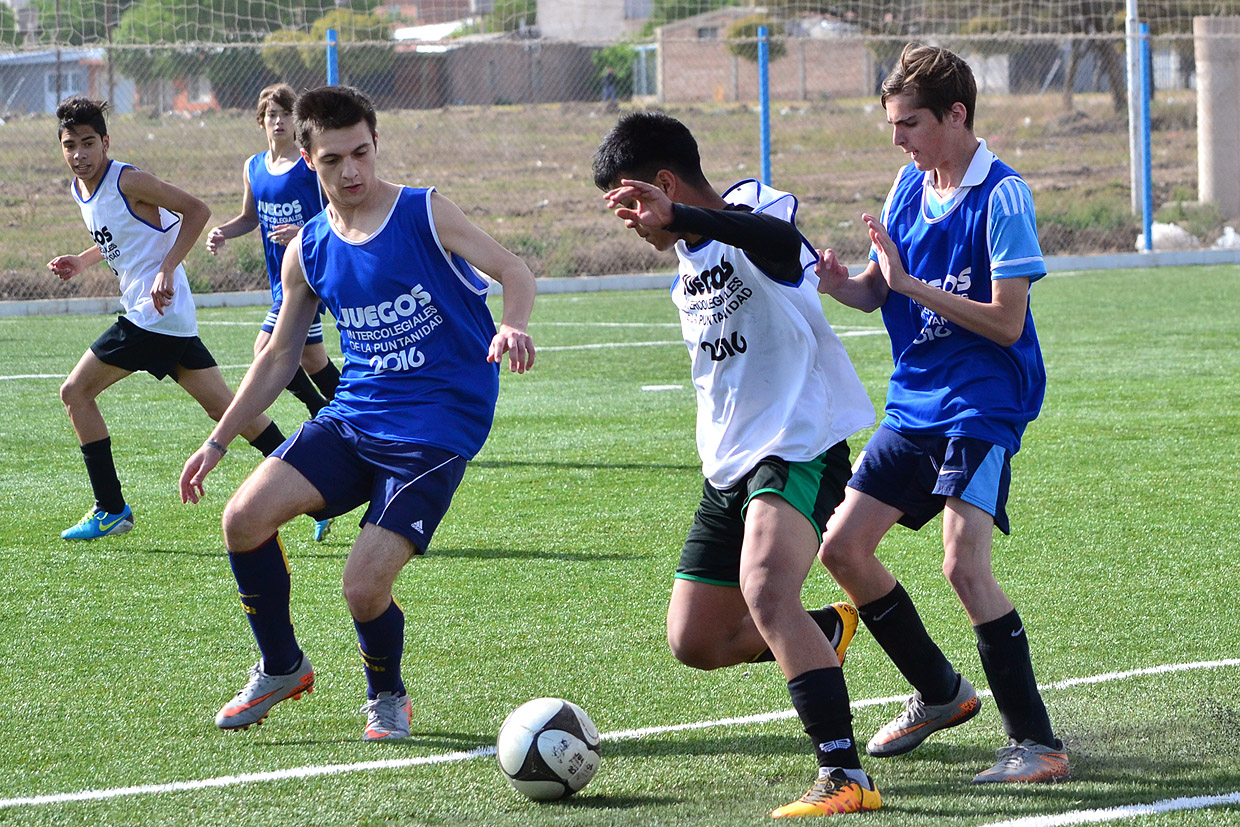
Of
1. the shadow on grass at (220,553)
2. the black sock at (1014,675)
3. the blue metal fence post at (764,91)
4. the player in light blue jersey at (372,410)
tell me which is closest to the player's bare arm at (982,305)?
the black sock at (1014,675)

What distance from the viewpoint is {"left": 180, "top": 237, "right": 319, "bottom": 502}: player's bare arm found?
13.5 ft

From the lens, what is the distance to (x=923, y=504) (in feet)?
12.3

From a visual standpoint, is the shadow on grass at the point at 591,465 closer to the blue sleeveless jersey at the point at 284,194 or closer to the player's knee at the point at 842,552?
the blue sleeveless jersey at the point at 284,194

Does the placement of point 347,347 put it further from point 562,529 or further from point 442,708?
point 562,529

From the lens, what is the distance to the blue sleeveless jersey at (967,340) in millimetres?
3621

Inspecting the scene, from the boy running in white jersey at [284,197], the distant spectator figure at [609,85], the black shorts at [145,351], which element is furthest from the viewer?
the distant spectator figure at [609,85]

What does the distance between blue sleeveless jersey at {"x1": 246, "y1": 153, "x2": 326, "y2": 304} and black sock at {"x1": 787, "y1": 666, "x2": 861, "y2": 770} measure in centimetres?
510

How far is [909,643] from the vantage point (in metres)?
3.87

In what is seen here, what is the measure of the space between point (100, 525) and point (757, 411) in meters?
3.98

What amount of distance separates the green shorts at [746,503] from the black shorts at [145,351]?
12.2 feet

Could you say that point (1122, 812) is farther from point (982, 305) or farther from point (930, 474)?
point (982, 305)

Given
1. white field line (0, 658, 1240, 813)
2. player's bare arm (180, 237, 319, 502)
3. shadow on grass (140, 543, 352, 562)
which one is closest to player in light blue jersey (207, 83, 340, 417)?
shadow on grass (140, 543, 352, 562)

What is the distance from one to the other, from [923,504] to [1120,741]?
2.72ft

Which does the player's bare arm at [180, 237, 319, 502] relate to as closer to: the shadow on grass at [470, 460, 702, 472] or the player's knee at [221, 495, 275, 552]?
the player's knee at [221, 495, 275, 552]
